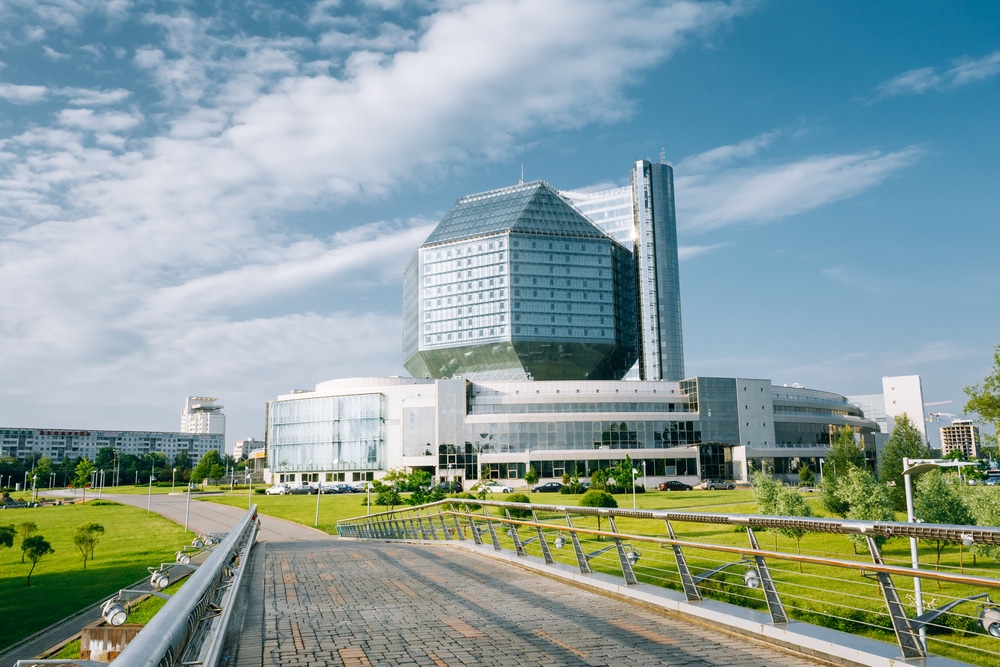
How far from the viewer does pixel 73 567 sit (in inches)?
2076

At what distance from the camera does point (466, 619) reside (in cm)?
1009

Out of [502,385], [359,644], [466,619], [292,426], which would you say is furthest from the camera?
[292,426]

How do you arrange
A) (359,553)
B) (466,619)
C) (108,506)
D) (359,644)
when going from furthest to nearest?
(108,506) → (359,553) → (466,619) → (359,644)

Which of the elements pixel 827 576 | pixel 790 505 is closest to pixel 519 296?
pixel 790 505

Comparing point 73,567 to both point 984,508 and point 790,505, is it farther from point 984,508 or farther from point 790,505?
point 984,508

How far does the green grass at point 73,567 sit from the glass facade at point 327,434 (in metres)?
34.5

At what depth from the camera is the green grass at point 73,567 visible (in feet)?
126

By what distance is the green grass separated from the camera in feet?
126

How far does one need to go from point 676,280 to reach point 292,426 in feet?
255

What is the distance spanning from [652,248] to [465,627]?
145m

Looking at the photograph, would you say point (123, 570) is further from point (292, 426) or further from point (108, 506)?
point (292, 426)

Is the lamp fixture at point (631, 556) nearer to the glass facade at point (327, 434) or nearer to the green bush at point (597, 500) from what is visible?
the green bush at point (597, 500)

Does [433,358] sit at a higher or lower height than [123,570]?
higher

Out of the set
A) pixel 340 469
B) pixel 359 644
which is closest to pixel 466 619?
pixel 359 644
